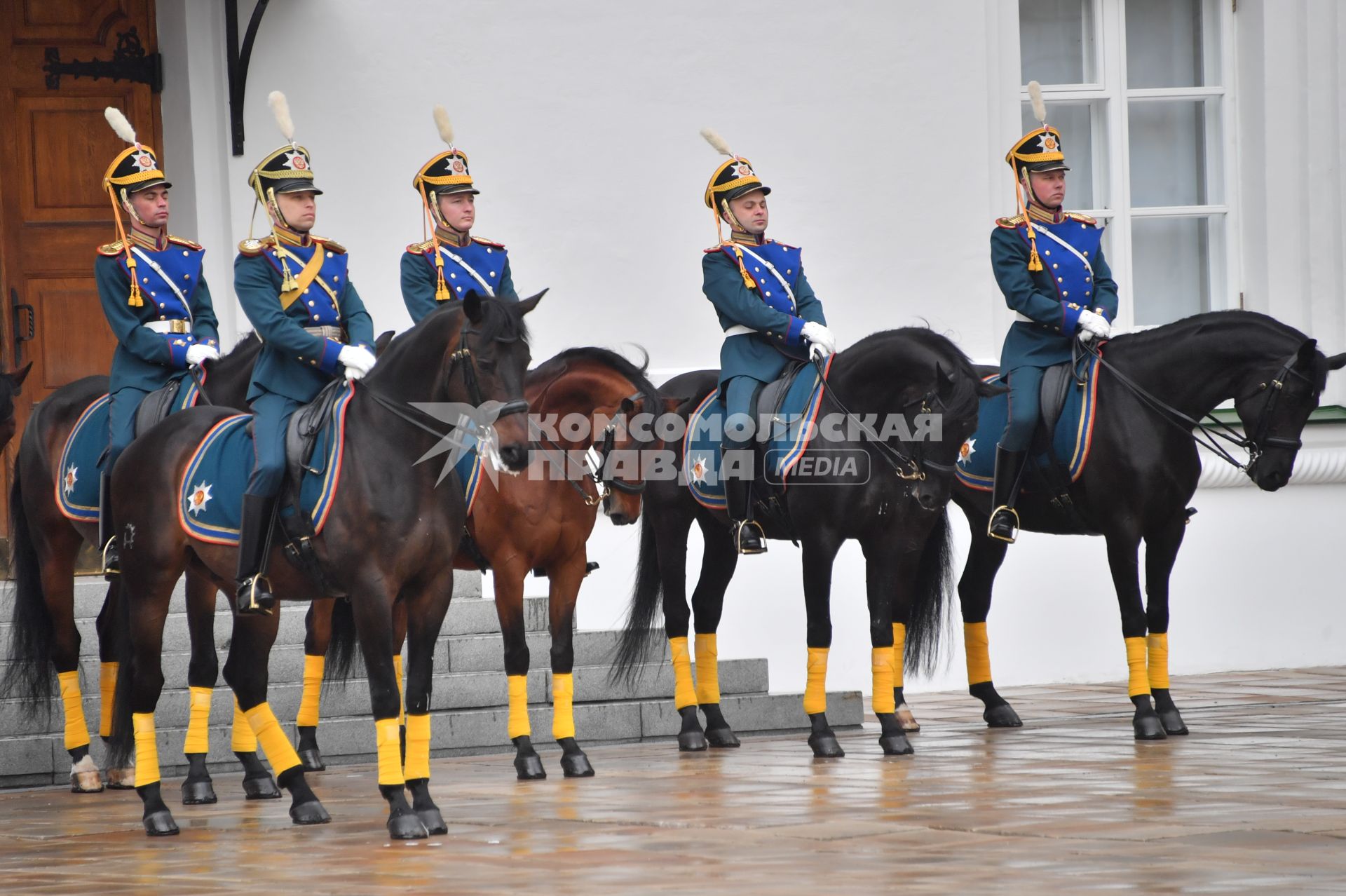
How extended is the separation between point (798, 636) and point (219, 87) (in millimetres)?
4760

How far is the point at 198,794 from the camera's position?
25.2ft

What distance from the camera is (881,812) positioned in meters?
6.62

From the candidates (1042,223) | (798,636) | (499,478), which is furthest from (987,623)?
(499,478)

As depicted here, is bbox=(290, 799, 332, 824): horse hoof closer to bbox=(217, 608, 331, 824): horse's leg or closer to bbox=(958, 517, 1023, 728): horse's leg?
bbox=(217, 608, 331, 824): horse's leg

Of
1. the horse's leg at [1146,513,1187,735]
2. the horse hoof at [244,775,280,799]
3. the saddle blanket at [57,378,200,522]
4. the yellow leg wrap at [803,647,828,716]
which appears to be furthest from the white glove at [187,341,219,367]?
the horse's leg at [1146,513,1187,735]

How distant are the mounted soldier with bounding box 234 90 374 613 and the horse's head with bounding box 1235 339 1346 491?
4054 millimetres

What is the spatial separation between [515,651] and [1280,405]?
365 centimetres

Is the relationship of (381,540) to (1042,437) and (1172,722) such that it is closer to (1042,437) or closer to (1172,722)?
(1042,437)

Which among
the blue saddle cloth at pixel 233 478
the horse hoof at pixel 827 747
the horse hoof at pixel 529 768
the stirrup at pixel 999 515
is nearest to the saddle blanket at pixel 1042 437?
the stirrup at pixel 999 515

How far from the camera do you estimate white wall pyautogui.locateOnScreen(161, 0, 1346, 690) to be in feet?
37.3

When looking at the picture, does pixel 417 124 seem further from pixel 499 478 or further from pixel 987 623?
pixel 987 623

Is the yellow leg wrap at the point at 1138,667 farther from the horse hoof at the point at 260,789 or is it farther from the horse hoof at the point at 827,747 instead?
the horse hoof at the point at 260,789

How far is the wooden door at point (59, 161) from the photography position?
37.3ft

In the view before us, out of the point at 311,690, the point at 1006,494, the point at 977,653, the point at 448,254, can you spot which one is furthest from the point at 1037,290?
the point at 311,690
